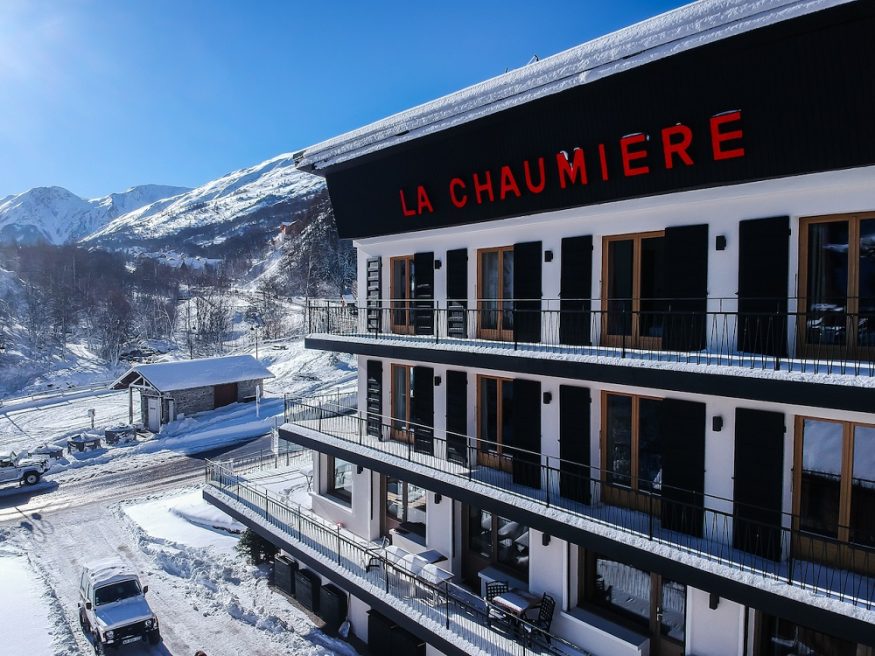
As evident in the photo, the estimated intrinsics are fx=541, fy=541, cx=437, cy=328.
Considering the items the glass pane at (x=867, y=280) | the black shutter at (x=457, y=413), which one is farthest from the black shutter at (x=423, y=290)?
the glass pane at (x=867, y=280)

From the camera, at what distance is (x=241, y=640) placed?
52.5ft

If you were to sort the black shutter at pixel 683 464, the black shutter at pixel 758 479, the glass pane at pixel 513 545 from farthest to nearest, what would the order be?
1. the glass pane at pixel 513 545
2. the black shutter at pixel 683 464
3. the black shutter at pixel 758 479

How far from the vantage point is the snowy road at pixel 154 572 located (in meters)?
16.0

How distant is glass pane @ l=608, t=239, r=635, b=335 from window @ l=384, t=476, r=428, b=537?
7.56 metres

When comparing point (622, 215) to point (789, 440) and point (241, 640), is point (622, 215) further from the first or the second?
point (241, 640)

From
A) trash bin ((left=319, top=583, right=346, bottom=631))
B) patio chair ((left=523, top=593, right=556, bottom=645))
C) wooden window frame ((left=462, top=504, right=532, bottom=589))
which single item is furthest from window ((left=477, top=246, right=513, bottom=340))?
trash bin ((left=319, top=583, right=346, bottom=631))

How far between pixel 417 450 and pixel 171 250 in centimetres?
17841

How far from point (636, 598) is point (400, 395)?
8.48 meters

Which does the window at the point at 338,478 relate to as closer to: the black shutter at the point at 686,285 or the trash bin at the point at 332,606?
the trash bin at the point at 332,606

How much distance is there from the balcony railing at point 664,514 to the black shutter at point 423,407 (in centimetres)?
7

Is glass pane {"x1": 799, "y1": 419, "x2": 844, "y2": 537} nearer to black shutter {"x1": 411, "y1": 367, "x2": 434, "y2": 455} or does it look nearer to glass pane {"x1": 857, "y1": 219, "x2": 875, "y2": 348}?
glass pane {"x1": 857, "y1": 219, "x2": 875, "y2": 348}

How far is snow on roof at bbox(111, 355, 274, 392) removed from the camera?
40.0 m

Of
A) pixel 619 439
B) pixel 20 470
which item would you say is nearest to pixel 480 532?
pixel 619 439

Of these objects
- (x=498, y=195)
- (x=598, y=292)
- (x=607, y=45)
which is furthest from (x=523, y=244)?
(x=607, y=45)
